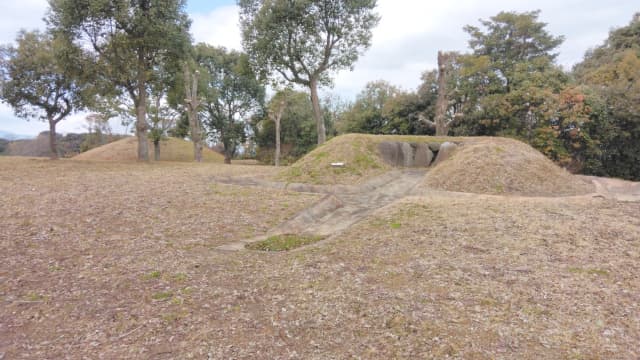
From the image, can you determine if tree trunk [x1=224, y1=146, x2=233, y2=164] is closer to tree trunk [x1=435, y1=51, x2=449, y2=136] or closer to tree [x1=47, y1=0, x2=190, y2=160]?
tree [x1=47, y1=0, x2=190, y2=160]

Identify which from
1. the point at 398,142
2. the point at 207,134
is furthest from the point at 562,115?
the point at 207,134

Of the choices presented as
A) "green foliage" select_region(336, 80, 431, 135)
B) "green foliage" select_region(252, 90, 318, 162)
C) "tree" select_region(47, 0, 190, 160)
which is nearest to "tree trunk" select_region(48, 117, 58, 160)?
"tree" select_region(47, 0, 190, 160)

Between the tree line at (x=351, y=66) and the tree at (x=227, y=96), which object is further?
the tree at (x=227, y=96)

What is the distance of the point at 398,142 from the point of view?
37.4ft

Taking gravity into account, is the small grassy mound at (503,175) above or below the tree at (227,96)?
below

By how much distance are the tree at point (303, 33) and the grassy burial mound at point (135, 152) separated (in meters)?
12.6

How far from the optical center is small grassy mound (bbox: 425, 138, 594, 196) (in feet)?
26.1

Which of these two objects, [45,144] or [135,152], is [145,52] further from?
[45,144]

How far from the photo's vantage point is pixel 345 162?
10.1m

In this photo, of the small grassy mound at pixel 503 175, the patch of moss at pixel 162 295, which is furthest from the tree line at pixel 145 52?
the patch of moss at pixel 162 295

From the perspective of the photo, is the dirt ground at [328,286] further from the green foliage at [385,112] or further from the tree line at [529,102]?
the green foliage at [385,112]

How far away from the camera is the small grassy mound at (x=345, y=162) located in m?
9.38

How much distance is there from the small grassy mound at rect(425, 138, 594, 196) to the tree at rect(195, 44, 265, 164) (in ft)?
58.7

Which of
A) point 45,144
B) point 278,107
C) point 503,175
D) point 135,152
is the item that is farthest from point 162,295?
point 45,144
